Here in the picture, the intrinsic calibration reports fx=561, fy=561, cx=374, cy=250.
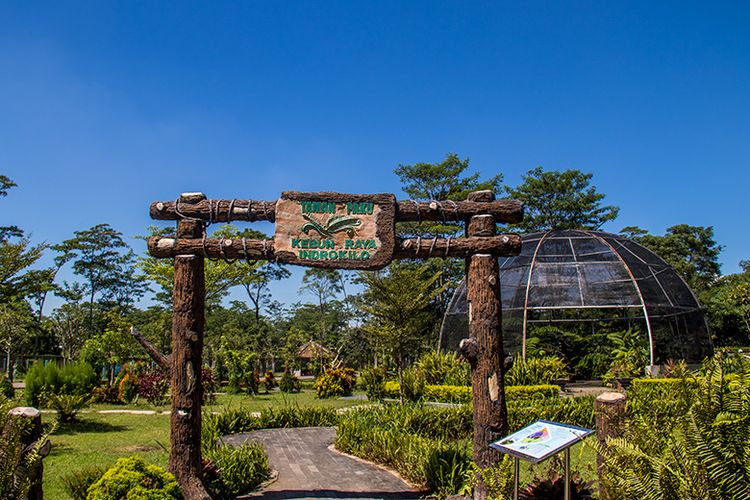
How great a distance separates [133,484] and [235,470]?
1.92 m

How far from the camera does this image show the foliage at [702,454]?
3.24 m

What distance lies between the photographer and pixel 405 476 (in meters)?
7.54

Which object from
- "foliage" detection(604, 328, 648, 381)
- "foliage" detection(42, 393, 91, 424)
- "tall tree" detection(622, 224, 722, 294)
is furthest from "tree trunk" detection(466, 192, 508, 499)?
"tall tree" detection(622, 224, 722, 294)

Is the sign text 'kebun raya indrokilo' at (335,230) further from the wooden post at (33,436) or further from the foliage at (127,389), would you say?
the foliage at (127,389)

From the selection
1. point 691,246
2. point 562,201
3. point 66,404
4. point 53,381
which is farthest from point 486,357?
point 691,246

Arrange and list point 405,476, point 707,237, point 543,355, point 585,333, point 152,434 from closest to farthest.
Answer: point 405,476
point 152,434
point 543,355
point 585,333
point 707,237

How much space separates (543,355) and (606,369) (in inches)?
90.8

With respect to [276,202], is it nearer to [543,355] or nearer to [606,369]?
[543,355]

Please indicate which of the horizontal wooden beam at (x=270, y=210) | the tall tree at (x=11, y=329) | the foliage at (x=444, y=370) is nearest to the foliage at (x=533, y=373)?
the foliage at (x=444, y=370)

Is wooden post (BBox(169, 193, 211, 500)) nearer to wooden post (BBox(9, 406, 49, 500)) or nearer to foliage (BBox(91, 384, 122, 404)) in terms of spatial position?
wooden post (BBox(9, 406, 49, 500))

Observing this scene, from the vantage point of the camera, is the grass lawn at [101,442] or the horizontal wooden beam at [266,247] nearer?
the horizontal wooden beam at [266,247]

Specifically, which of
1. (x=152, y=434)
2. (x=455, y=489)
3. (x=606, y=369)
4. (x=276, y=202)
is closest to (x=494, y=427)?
(x=455, y=489)

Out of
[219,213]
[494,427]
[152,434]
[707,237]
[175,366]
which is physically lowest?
[152,434]

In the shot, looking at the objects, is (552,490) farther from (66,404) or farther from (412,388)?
(66,404)
